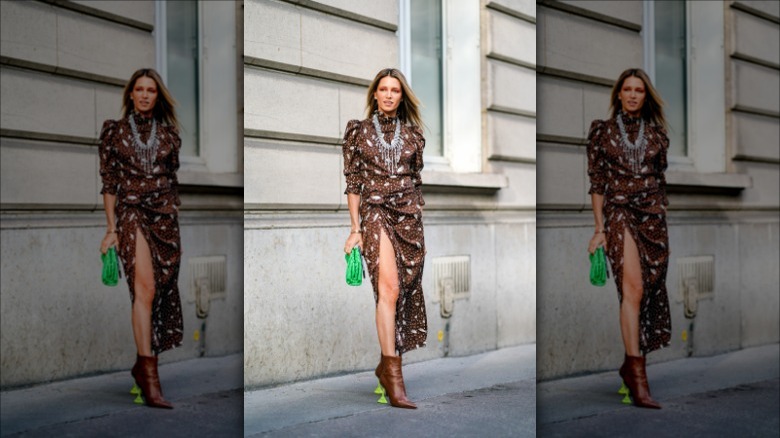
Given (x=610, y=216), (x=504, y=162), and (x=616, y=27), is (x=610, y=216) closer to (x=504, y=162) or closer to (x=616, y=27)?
(x=504, y=162)

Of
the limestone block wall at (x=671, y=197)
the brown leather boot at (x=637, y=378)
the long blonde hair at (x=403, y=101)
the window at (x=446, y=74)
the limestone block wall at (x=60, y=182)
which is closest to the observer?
the limestone block wall at (x=60, y=182)

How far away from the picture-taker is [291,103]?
A: 2643mm

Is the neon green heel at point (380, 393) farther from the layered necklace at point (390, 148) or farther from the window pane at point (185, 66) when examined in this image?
the window pane at point (185, 66)

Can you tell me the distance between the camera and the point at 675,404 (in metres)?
3.14

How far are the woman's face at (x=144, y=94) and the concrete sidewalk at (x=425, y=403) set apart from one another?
1.04 meters

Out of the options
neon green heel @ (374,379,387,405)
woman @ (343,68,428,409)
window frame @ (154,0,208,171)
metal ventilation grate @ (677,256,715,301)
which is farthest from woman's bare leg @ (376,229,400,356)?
metal ventilation grate @ (677,256,715,301)

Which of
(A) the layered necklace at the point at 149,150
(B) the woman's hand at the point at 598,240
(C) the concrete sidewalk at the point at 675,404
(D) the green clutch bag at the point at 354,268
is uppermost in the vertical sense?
(A) the layered necklace at the point at 149,150

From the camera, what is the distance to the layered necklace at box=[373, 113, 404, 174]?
2.68 meters

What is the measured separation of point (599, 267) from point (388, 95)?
1065 mm

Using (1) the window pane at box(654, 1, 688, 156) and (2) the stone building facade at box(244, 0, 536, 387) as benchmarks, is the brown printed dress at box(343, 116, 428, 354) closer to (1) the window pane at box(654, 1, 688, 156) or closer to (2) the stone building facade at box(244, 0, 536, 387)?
(2) the stone building facade at box(244, 0, 536, 387)

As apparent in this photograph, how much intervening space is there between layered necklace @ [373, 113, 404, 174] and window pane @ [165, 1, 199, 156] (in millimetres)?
665

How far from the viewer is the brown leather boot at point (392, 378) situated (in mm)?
2658

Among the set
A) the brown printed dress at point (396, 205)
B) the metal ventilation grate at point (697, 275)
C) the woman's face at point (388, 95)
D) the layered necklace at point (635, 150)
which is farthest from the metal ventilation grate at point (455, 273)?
the metal ventilation grate at point (697, 275)

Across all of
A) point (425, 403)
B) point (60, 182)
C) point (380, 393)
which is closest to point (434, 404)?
point (425, 403)
